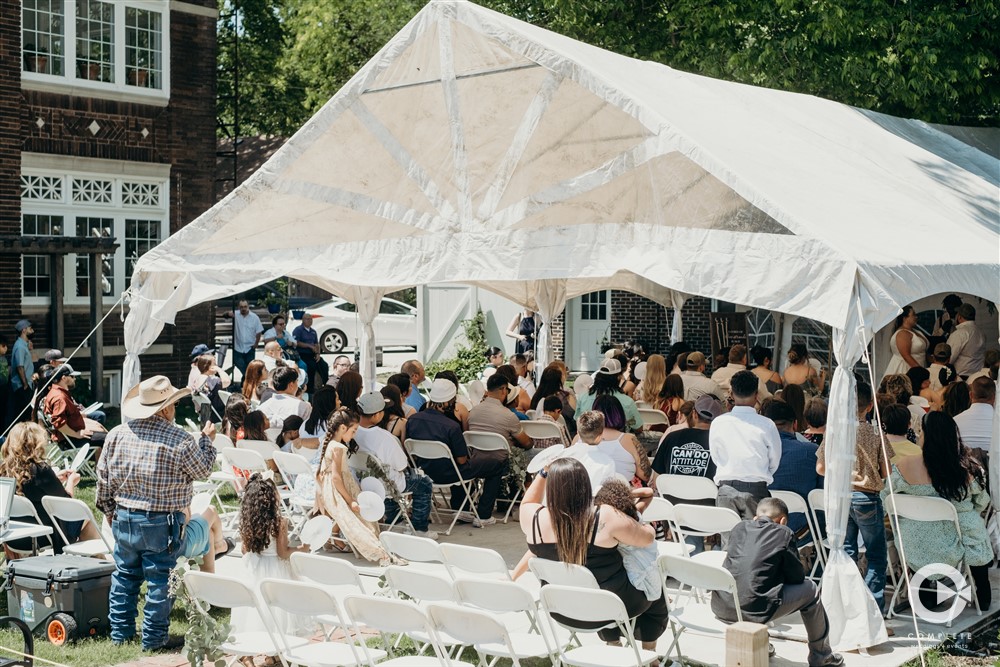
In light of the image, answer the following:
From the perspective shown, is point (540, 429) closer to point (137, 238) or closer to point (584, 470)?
point (584, 470)

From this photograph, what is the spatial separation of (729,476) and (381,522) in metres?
3.40

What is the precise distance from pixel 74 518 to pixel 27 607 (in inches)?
30.2

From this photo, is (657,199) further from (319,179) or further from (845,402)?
(319,179)

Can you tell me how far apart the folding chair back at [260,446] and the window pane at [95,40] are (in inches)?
433

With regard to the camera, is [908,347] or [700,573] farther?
[908,347]

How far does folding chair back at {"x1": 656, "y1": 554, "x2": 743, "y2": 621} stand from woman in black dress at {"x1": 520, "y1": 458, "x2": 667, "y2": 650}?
0.16 meters

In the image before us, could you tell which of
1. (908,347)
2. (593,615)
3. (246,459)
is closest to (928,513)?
(593,615)

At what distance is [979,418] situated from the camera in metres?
8.77

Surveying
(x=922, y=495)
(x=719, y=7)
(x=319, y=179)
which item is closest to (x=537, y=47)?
(x=319, y=179)

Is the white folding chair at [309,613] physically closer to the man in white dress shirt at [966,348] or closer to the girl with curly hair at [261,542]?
the girl with curly hair at [261,542]

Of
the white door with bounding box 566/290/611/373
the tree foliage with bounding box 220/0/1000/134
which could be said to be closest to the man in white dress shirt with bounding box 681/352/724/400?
the tree foliage with bounding box 220/0/1000/134

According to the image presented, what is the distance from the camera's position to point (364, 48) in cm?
3092

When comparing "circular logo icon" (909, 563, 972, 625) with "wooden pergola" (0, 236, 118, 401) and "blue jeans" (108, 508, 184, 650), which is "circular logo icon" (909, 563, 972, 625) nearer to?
"blue jeans" (108, 508, 184, 650)

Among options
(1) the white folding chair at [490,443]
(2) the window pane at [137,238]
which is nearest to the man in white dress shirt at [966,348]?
(1) the white folding chair at [490,443]
